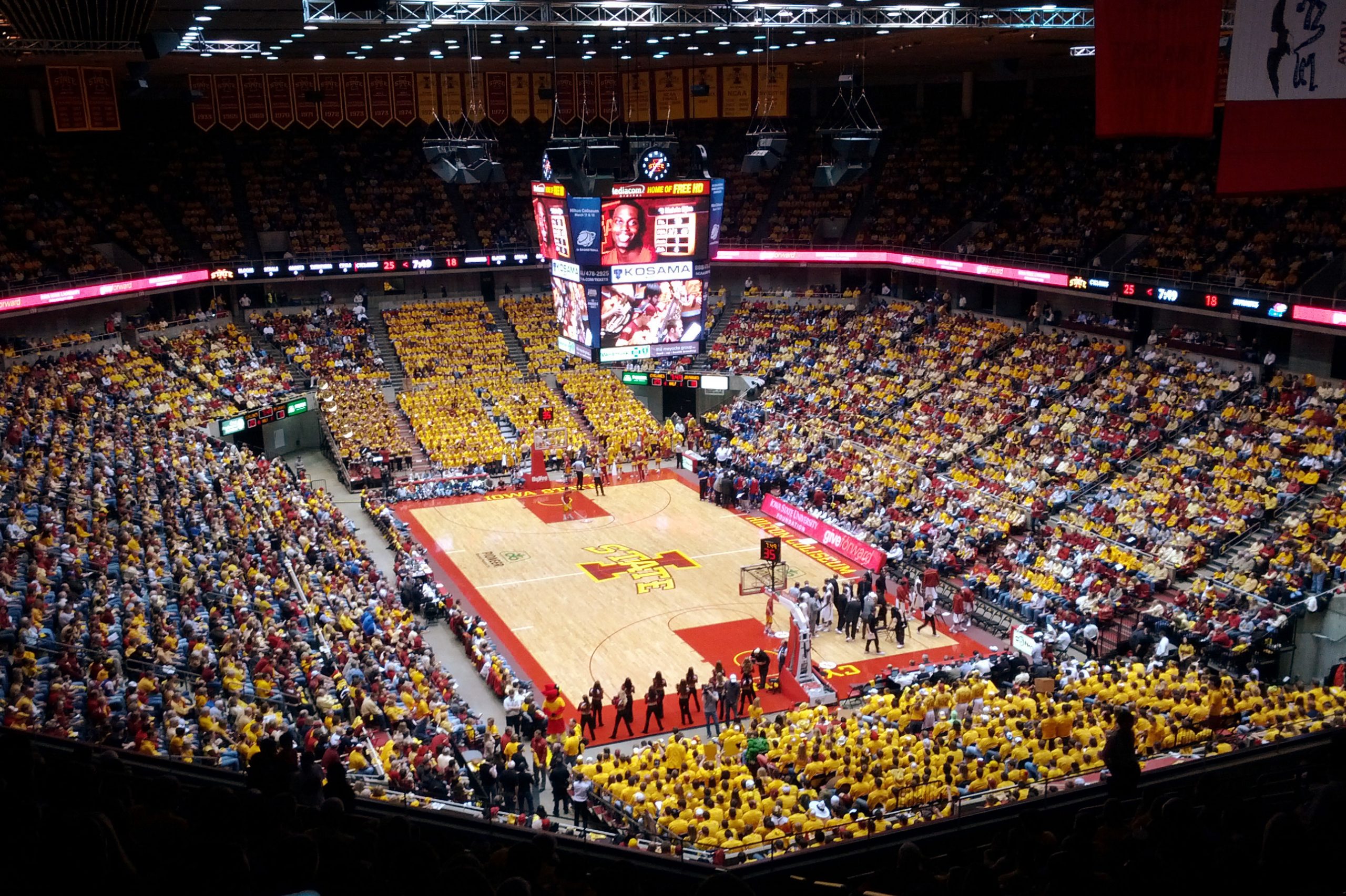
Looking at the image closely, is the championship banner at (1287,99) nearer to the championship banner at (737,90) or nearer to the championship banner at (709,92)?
the championship banner at (737,90)

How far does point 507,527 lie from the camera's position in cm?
3206

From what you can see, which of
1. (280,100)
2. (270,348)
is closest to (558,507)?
(270,348)

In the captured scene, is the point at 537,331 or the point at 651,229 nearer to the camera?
the point at 651,229

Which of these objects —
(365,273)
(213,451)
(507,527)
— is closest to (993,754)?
(507,527)

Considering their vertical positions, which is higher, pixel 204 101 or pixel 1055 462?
pixel 204 101

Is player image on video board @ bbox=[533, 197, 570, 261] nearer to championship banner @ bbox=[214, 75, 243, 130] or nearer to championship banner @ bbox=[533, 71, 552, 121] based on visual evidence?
championship banner @ bbox=[533, 71, 552, 121]

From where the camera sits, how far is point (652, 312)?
28453mm

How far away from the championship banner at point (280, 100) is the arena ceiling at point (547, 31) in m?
1.36

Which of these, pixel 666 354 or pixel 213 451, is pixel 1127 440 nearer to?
pixel 666 354

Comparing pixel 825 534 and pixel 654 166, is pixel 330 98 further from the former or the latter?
pixel 825 534

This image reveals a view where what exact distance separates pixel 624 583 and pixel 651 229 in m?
8.36

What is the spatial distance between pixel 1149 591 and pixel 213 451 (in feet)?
75.0

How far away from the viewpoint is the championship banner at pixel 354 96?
36750mm

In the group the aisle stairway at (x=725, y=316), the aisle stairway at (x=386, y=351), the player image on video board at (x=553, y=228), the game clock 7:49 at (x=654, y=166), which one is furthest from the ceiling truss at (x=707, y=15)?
the aisle stairway at (x=725, y=316)
